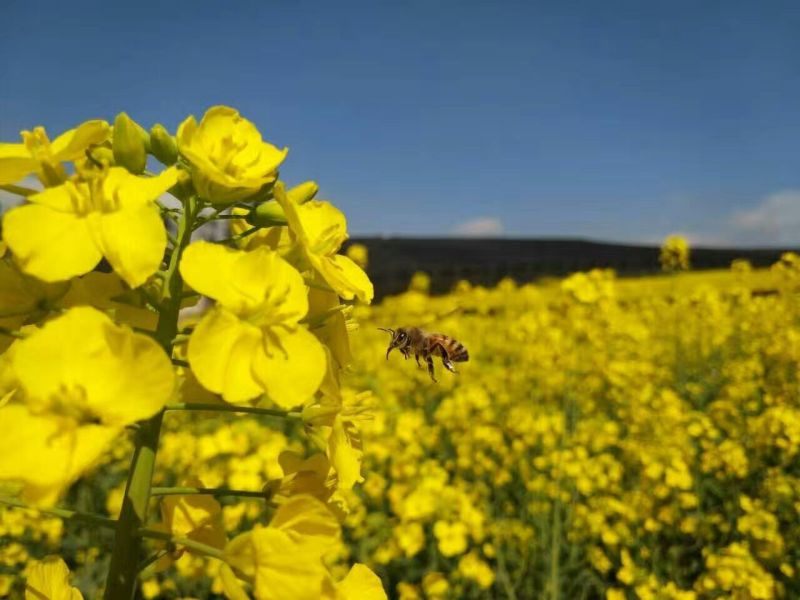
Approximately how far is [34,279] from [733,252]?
2540 cm

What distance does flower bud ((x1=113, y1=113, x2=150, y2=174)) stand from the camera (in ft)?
3.45

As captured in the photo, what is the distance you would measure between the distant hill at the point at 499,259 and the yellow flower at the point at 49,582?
55.0 feet

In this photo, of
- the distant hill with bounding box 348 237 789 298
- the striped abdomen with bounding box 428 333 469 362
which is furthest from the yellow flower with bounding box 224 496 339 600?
the distant hill with bounding box 348 237 789 298

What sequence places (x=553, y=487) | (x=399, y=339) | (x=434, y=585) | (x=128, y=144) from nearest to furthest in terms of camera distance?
(x=128, y=144) → (x=399, y=339) → (x=434, y=585) → (x=553, y=487)

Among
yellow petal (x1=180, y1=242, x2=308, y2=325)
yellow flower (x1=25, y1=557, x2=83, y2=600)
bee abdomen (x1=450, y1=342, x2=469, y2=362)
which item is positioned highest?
yellow petal (x1=180, y1=242, x2=308, y2=325)

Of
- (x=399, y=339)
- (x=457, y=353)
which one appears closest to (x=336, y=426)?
(x=399, y=339)

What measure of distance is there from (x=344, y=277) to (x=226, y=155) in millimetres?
286

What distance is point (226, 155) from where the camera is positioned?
1129mm

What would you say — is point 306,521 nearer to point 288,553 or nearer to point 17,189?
point 288,553

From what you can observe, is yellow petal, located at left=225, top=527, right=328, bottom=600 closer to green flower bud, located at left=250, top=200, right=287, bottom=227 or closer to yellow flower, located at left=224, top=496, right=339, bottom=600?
yellow flower, located at left=224, top=496, right=339, bottom=600

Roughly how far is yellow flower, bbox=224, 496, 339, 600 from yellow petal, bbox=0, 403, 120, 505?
25 centimetres

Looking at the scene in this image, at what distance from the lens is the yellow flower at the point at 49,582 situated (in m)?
1.12

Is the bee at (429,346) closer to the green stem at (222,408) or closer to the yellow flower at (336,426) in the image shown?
the yellow flower at (336,426)

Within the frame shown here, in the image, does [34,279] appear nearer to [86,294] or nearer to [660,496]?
[86,294]
